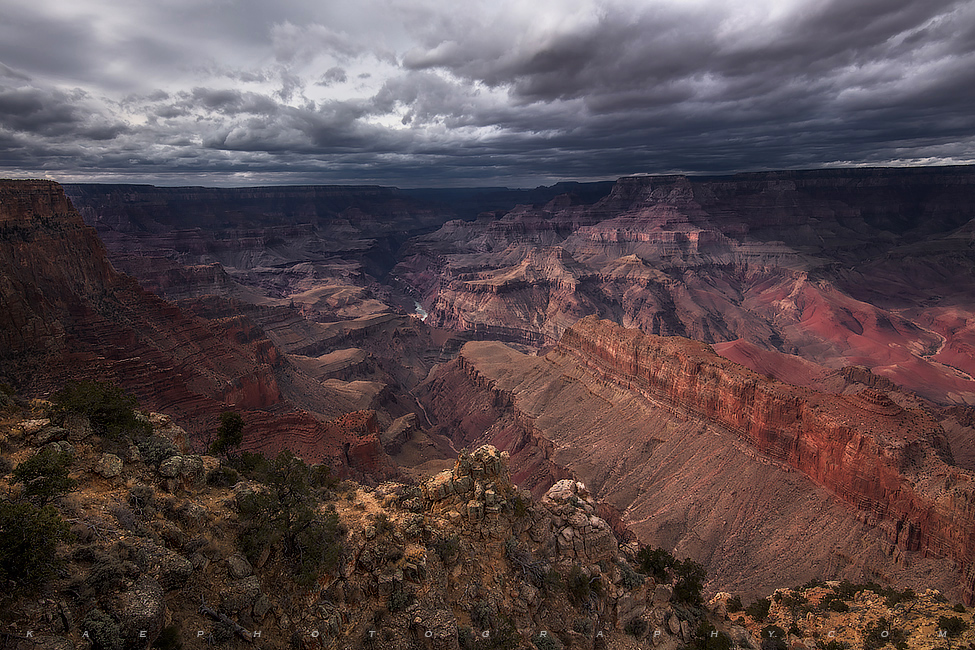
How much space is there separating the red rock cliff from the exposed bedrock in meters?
0.11

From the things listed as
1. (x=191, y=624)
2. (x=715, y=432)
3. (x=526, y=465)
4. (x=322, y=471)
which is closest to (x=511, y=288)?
(x=526, y=465)

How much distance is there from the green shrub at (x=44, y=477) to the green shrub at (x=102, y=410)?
4128mm

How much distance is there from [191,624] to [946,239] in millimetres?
264072

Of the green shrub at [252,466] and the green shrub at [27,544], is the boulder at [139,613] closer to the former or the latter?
the green shrub at [27,544]

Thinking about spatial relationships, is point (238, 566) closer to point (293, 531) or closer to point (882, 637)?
point (293, 531)

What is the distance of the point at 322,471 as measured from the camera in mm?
26344

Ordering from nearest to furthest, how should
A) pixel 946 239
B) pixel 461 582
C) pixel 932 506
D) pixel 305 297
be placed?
1. pixel 461 582
2. pixel 932 506
3. pixel 305 297
4. pixel 946 239

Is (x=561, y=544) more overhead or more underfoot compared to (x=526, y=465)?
more overhead

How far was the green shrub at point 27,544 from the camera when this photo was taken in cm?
1259

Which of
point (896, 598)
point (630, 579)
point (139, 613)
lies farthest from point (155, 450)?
point (896, 598)

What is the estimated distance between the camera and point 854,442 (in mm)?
48750

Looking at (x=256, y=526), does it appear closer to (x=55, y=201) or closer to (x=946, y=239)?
(x=55, y=201)

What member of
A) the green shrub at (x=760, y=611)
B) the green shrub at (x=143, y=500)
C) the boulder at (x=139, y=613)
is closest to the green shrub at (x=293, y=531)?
the green shrub at (x=143, y=500)

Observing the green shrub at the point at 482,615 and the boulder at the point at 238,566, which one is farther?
the green shrub at the point at 482,615
